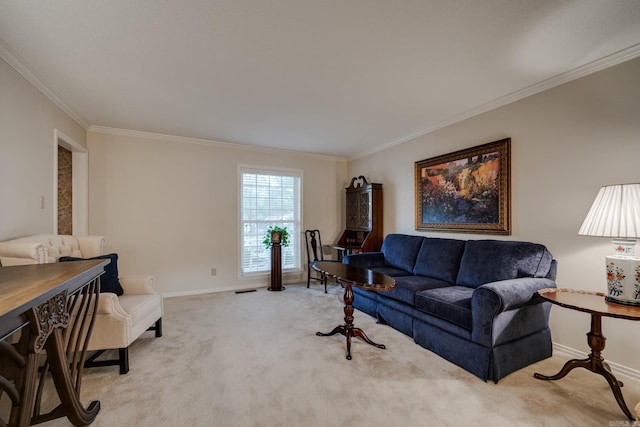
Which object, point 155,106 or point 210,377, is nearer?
point 210,377

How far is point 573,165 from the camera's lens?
237cm

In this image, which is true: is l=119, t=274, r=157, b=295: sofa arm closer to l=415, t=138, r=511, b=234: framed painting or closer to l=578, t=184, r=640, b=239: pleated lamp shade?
l=415, t=138, r=511, b=234: framed painting

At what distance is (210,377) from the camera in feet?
6.74

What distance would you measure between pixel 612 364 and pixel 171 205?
5154 millimetres

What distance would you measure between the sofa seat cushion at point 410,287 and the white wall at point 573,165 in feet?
2.70

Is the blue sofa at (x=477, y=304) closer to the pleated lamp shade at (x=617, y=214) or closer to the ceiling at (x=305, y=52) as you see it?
the pleated lamp shade at (x=617, y=214)

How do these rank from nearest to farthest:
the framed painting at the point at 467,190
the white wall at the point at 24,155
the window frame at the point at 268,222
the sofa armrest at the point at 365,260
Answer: the white wall at the point at 24,155 < the framed painting at the point at 467,190 < the sofa armrest at the point at 365,260 < the window frame at the point at 268,222

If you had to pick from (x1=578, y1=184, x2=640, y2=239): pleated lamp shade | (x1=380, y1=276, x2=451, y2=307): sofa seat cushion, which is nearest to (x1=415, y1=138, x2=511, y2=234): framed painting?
(x1=380, y1=276, x2=451, y2=307): sofa seat cushion

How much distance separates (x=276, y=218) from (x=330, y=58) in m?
3.23

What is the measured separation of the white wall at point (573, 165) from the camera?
2088 millimetres

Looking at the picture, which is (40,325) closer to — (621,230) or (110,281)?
(110,281)

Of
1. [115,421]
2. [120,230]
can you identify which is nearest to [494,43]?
[115,421]

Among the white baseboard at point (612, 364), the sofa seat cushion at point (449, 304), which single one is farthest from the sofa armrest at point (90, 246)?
the white baseboard at point (612, 364)

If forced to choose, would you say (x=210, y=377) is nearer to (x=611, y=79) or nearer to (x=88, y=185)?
(x=88, y=185)
